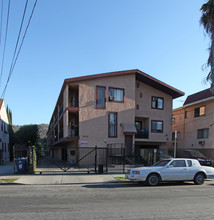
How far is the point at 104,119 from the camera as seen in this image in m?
21.3

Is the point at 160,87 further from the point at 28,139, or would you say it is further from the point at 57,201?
the point at 28,139

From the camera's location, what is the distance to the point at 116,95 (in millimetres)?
22031

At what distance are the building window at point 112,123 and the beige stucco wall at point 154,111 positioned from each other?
3.20 m

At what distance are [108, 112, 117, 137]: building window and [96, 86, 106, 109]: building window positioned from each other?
1238 mm

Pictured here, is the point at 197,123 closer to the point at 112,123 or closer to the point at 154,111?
the point at 154,111

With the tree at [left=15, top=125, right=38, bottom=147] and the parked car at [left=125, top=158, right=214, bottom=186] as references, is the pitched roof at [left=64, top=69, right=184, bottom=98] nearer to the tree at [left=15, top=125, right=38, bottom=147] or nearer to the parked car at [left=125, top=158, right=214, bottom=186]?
the parked car at [left=125, top=158, right=214, bottom=186]

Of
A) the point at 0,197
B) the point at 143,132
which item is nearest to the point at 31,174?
the point at 0,197

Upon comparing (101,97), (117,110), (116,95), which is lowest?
(117,110)

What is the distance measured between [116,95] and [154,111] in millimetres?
5379

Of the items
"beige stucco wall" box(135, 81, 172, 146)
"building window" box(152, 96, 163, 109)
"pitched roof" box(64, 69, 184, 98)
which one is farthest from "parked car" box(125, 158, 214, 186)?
"building window" box(152, 96, 163, 109)

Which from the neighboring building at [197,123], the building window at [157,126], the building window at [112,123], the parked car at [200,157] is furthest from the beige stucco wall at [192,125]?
the building window at [112,123]

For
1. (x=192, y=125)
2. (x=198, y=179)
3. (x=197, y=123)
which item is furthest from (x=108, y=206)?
(x=192, y=125)

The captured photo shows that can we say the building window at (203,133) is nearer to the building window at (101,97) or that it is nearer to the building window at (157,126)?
the building window at (157,126)

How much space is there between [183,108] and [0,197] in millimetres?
25703
